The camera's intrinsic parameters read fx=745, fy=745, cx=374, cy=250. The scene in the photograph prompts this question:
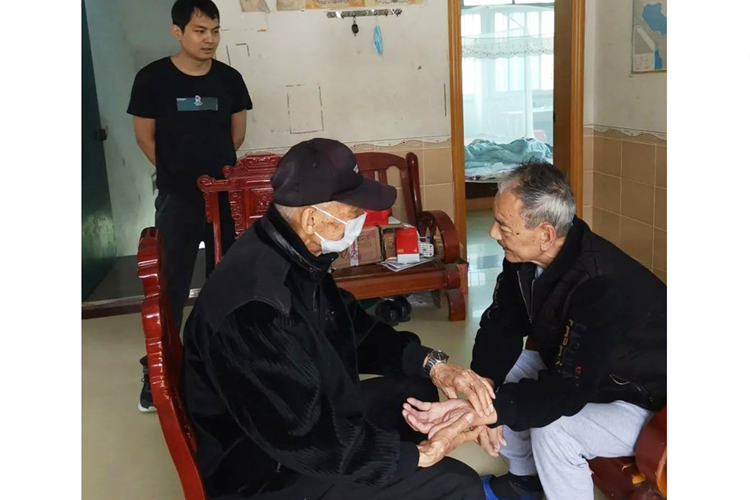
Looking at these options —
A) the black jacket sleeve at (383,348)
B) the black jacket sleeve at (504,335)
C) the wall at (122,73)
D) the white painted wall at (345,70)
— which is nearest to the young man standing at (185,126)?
the white painted wall at (345,70)

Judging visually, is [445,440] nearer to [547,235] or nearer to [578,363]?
[578,363]

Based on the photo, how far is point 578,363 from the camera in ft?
6.25

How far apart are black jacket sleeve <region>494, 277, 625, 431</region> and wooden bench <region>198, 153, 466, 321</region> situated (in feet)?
4.14

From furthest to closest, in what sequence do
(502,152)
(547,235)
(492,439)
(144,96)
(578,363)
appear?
(502,152), (144,96), (492,439), (547,235), (578,363)

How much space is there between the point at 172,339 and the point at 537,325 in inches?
39.9

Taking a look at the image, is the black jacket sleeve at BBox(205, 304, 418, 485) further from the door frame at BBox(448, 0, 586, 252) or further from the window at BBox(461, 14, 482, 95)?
the window at BBox(461, 14, 482, 95)

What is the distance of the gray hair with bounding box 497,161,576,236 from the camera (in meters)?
2.00

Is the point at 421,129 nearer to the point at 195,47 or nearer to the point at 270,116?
the point at 270,116

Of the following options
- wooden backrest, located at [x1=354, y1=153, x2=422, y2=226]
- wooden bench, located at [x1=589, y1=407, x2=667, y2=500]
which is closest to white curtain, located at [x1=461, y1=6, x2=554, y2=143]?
wooden backrest, located at [x1=354, y1=153, x2=422, y2=226]

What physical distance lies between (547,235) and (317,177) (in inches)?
28.1

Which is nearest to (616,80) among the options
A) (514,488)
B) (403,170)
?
(403,170)

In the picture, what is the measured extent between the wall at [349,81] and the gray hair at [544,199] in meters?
2.84

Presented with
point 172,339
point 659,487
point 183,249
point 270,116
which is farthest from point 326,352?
point 270,116

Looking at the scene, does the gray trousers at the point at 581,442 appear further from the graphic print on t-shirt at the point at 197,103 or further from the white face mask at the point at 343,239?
the graphic print on t-shirt at the point at 197,103
